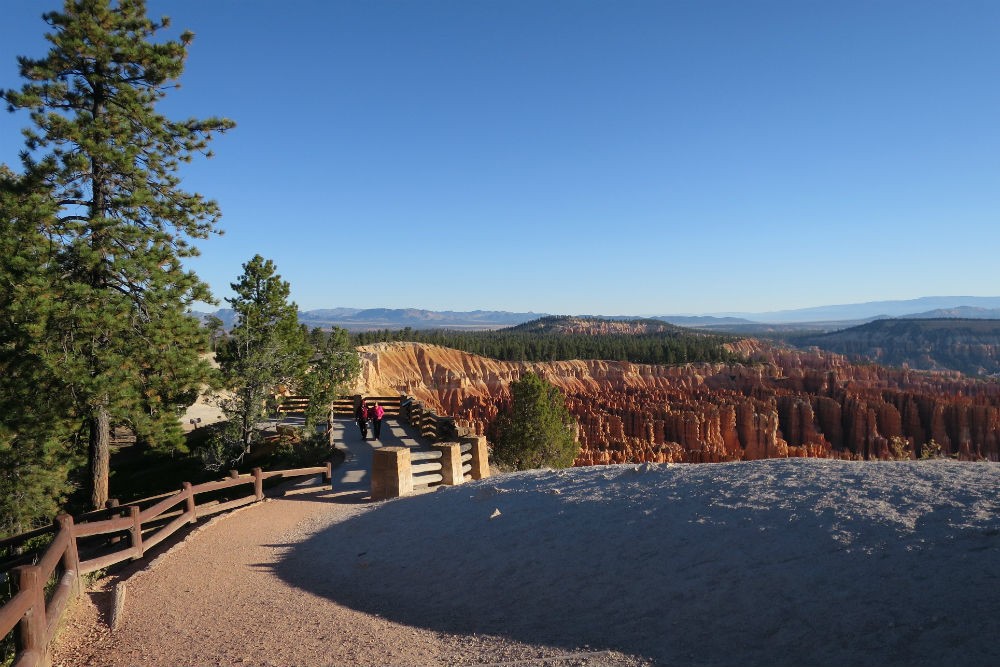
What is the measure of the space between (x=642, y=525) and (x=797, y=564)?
2030 millimetres

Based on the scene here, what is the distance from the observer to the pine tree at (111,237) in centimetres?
1189

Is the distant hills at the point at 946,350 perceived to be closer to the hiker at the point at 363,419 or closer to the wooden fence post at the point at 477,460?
the hiker at the point at 363,419

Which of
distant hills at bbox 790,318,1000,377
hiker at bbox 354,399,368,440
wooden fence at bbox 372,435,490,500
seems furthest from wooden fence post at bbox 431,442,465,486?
distant hills at bbox 790,318,1000,377

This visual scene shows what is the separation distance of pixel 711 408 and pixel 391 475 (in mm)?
60957

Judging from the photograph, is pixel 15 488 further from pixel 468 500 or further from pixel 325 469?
pixel 468 500

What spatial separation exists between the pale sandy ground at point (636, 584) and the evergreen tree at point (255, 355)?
9.48 meters

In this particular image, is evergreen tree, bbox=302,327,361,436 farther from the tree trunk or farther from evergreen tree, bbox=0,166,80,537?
evergreen tree, bbox=0,166,80,537

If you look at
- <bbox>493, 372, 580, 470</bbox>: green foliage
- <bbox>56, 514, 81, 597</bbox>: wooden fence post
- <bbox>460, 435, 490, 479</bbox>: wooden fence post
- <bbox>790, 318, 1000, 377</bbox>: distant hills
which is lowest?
<bbox>790, 318, 1000, 377</bbox>: distant hills

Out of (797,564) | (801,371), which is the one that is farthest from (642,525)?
(801,371)

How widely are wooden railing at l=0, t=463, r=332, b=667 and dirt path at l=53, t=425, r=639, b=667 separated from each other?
A: 1.47 feet

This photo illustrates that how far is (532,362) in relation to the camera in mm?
98875

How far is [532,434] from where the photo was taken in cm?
2623

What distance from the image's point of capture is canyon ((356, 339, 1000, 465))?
201 ft

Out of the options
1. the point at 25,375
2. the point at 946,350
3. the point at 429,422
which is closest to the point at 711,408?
the point at 429,422
